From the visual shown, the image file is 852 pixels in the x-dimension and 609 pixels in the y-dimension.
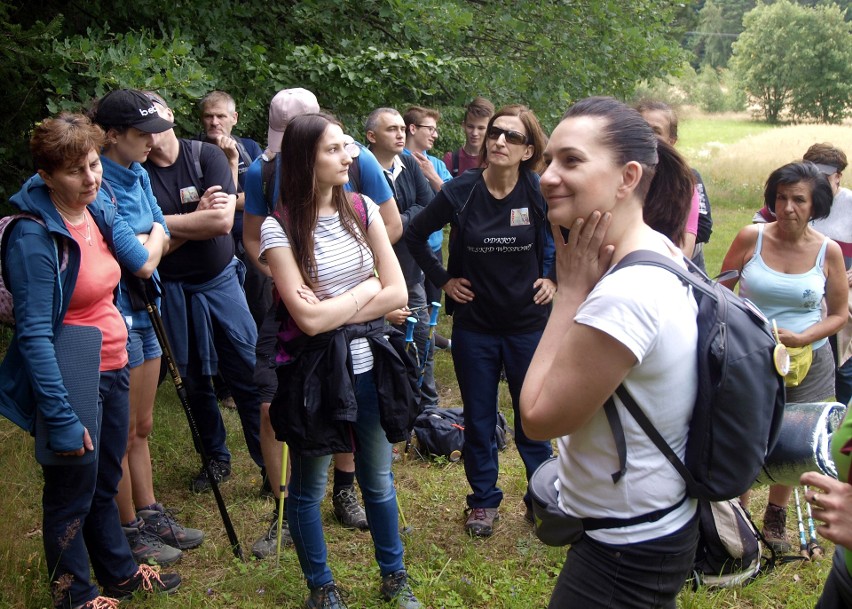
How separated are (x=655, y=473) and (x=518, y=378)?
2319mm

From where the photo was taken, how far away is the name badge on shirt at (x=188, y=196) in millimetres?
4266

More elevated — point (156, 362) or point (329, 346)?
point (329, 346)

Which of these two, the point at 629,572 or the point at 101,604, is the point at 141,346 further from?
the point at 629,572

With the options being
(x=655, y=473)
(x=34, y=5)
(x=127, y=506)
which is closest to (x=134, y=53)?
(x=34, y=5)

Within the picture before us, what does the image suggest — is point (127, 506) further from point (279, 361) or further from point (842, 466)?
point (842, 466)

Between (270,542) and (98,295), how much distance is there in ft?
5.06

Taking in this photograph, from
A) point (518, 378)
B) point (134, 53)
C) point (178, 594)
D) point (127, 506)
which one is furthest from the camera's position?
point (134, 53)

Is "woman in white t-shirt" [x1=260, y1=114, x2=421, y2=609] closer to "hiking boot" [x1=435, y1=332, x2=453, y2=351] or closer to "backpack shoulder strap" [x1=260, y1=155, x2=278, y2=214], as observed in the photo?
"backpack shoulder strap" [x1=260, y1=155, x2=278, y2=214]

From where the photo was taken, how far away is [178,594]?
143 inches

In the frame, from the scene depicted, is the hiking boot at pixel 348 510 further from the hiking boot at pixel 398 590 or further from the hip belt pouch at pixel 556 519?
the hip belt pouch at pixel 556 519

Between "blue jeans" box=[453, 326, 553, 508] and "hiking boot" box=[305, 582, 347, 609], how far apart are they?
1159mm

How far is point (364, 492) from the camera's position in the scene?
3.36m

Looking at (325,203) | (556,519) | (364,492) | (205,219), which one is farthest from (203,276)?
(556,519)

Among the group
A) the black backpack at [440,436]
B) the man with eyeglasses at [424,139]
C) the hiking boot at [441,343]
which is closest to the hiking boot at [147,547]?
the black backpack at [440,436]
